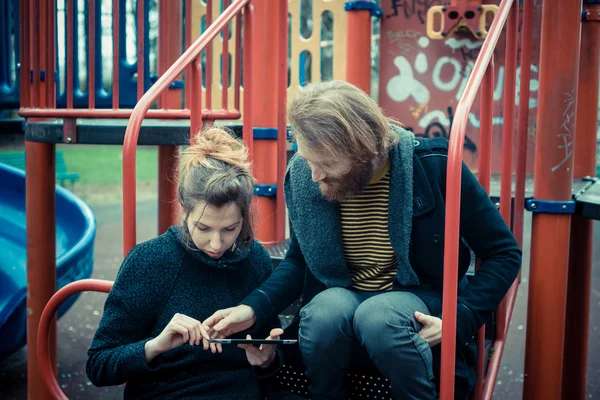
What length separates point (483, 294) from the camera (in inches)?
69.5

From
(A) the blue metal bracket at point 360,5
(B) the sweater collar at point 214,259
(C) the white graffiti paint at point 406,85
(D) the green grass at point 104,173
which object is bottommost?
(D) the green grass at point 104,173

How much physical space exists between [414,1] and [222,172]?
10.5ft

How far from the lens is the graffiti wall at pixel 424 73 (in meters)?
4.66

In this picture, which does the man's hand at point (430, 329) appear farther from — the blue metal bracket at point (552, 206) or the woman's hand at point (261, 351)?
the blue metal bracket at point (552, 206)

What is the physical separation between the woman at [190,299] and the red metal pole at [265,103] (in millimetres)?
1051

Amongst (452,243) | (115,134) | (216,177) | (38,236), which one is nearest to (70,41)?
(115,134)

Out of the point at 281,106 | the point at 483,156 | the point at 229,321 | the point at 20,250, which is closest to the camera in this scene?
the point at 229,321

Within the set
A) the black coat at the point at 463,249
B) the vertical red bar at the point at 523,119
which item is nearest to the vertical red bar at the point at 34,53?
the black coat at the point at 463,249

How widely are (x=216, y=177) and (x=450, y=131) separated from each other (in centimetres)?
69

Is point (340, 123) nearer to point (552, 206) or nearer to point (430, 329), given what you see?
point (430, 329)

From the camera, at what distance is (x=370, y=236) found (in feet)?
6.16

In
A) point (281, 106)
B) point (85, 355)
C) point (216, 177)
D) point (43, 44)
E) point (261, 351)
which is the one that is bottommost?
point (85, 355)

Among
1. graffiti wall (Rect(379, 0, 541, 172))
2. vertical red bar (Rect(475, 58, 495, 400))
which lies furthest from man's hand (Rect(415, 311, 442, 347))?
graffiti wall (Rect(379, 0, 541, 172))

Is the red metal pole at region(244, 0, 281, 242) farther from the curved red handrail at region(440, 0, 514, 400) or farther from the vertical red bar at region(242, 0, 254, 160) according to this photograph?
the curved red handrail at region(440, 0, 514, 400)
